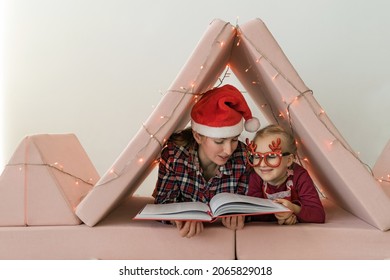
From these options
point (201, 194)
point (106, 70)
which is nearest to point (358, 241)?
point (201, 194)

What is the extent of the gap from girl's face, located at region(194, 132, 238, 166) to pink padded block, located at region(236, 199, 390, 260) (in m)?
0.23

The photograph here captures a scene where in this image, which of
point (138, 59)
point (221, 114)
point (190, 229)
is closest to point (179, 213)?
point (190, 229)

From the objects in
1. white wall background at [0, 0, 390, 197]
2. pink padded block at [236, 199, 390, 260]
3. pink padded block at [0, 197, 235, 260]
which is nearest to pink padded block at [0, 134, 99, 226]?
pink padded block at [0, 197, 235, 260]

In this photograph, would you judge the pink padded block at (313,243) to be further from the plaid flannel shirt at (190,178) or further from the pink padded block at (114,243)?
the plaid flannel shirt at (190,178)

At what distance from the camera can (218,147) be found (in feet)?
4.47

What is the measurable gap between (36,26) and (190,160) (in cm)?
128

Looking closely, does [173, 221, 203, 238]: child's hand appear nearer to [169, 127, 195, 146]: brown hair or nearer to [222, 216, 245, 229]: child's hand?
[222, 216, 245, 229]: child's hand

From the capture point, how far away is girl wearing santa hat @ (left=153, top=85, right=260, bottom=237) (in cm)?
133

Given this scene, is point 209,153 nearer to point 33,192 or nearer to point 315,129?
point 315,129

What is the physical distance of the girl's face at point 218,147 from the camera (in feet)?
4.45

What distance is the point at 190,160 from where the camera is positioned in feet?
4.67

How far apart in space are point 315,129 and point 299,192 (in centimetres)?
22

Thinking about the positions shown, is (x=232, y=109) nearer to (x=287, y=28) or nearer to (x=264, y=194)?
(x=264, y=194)

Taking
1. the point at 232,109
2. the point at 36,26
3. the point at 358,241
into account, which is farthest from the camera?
the point at 36,26
